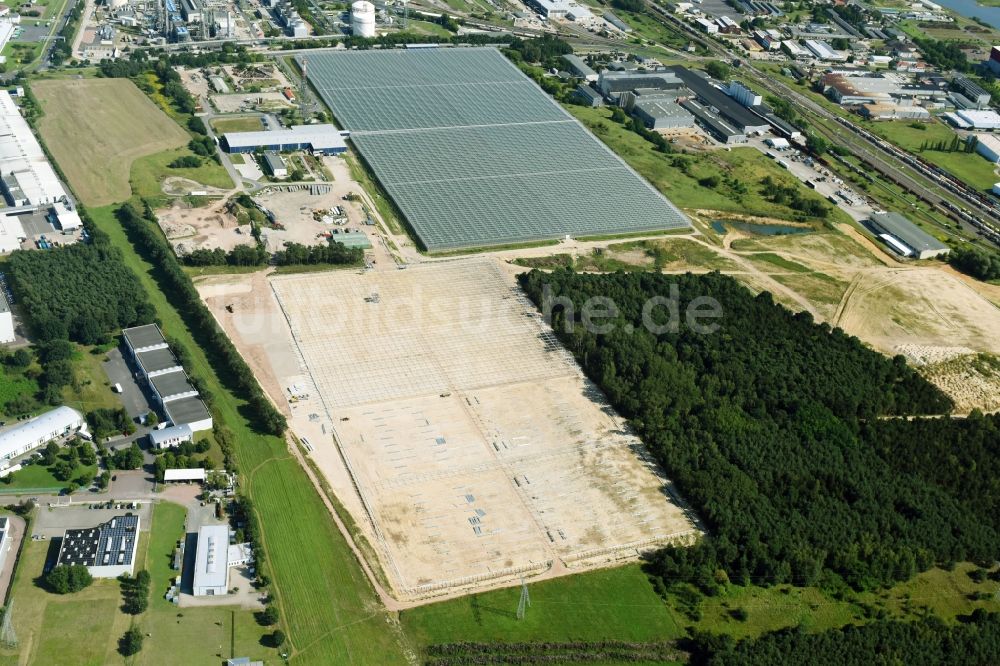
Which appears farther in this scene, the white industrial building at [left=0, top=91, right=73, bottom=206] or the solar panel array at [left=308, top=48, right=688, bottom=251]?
the solar panel array at [left=308, top=48, right=688, bottom=251]

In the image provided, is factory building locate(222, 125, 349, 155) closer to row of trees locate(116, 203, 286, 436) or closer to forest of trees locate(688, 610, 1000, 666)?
row of trees locate(116, 203, 286, 436)

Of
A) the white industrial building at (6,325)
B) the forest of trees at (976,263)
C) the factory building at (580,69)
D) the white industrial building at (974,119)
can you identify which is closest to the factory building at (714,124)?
the factory building at (580,69)

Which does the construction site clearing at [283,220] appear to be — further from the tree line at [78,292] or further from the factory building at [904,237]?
the factory building at [904,237]

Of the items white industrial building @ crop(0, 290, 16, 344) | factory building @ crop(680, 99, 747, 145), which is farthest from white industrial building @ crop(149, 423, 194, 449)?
factory building @ crop(680, 99, 747, 145)

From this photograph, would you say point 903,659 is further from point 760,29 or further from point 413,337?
point 760,29

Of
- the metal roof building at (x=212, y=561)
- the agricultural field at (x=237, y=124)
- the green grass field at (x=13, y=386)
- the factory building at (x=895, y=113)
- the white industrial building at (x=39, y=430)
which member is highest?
the agricultural field at (x=237, y=124)
